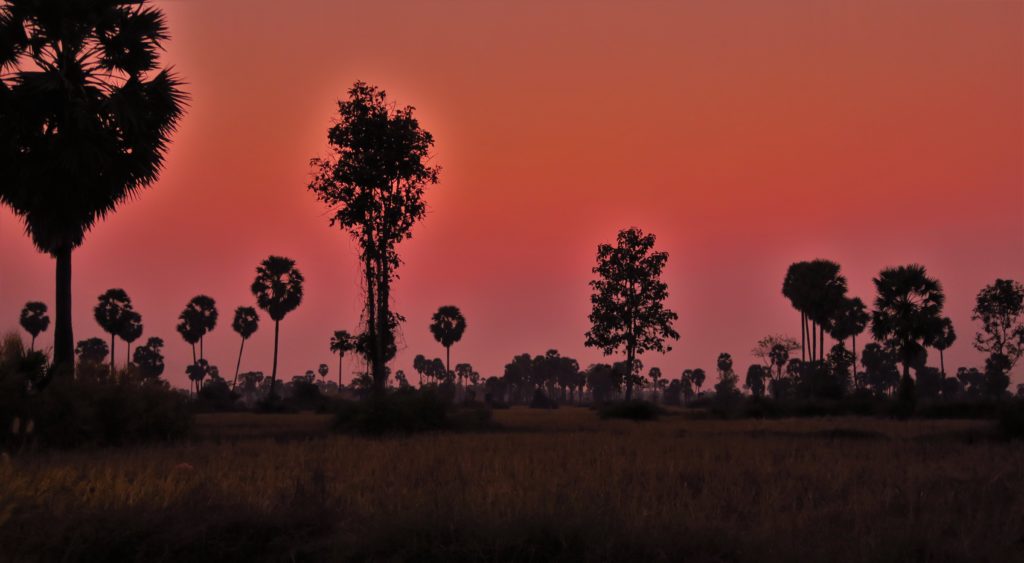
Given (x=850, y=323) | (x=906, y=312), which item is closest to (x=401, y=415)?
(x=906, y=312)

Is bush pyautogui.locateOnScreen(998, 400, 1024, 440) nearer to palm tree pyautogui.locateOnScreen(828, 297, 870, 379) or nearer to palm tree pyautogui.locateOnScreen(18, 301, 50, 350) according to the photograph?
palm tree pyautogui.locateOnScreen(828, 297, 870, 379)

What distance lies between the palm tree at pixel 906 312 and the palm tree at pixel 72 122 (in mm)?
49342

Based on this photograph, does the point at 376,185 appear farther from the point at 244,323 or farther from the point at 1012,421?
the point at 244,323

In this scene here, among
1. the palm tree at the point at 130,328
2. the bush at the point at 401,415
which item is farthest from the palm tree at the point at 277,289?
the bush at the point at 401,415

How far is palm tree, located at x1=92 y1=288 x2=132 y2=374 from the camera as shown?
327 ft

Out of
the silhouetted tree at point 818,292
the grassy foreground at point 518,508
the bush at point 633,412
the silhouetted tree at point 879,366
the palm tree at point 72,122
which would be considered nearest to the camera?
the grassy foreground at point 518,508

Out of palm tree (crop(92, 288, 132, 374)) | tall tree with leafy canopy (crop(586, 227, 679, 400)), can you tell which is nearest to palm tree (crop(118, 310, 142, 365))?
palm tree (crop(92, 288, 132, 374))

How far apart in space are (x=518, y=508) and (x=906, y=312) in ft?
188

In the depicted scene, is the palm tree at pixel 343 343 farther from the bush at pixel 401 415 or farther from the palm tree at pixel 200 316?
the palm tree at pixel 200 316

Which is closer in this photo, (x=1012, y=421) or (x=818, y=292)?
(x=1012, y=421)

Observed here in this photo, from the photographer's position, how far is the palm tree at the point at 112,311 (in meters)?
99.6

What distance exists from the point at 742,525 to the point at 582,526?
292cm

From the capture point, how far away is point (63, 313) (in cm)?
2777

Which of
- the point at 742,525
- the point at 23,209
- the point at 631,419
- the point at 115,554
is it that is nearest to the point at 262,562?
the point at 115,554
